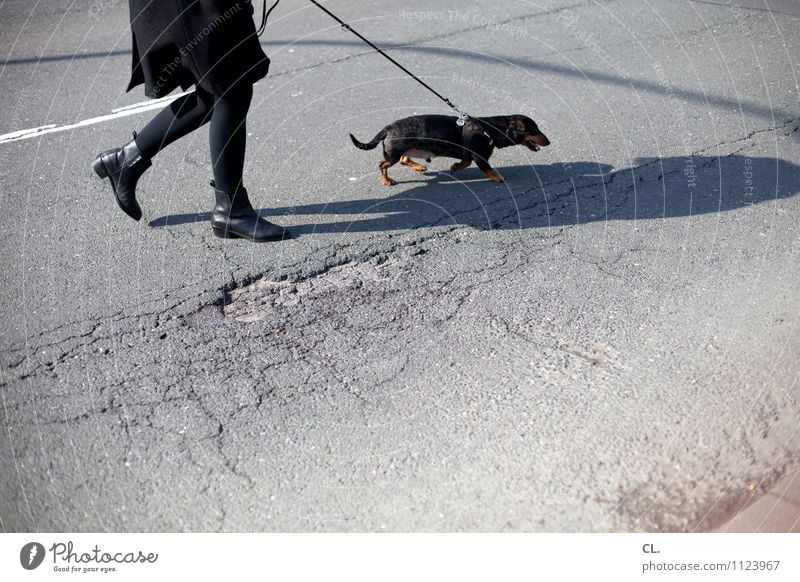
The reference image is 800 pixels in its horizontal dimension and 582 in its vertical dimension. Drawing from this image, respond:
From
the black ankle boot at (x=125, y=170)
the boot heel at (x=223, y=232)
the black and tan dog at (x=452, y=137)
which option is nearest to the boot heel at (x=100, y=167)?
the black ankle boot at (x=125, y=170)

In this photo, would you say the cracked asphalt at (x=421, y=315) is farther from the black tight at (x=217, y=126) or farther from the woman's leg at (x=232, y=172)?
the black tight at (x=217, y=126)

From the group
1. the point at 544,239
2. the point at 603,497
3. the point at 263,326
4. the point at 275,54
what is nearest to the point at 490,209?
the point at 544,239

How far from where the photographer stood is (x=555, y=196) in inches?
185

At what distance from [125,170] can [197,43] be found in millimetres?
898

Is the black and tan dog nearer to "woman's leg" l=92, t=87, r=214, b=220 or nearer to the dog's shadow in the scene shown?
the dog's shadow

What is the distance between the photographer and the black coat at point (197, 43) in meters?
3.86

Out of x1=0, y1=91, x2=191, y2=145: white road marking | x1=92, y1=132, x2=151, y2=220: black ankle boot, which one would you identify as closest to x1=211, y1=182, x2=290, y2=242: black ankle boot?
x1=92, y1=132, x2=151, y2=220: black ankle boot

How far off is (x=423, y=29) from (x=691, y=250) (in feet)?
13.1

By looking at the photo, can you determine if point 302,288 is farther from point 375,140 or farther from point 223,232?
point 375,140

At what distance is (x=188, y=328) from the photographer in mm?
3695

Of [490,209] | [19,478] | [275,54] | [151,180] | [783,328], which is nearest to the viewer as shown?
[19,478]

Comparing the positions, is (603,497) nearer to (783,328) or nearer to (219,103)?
(783,328)

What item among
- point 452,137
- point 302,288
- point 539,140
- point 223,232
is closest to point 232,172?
point 223,232

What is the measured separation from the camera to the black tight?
413cm
